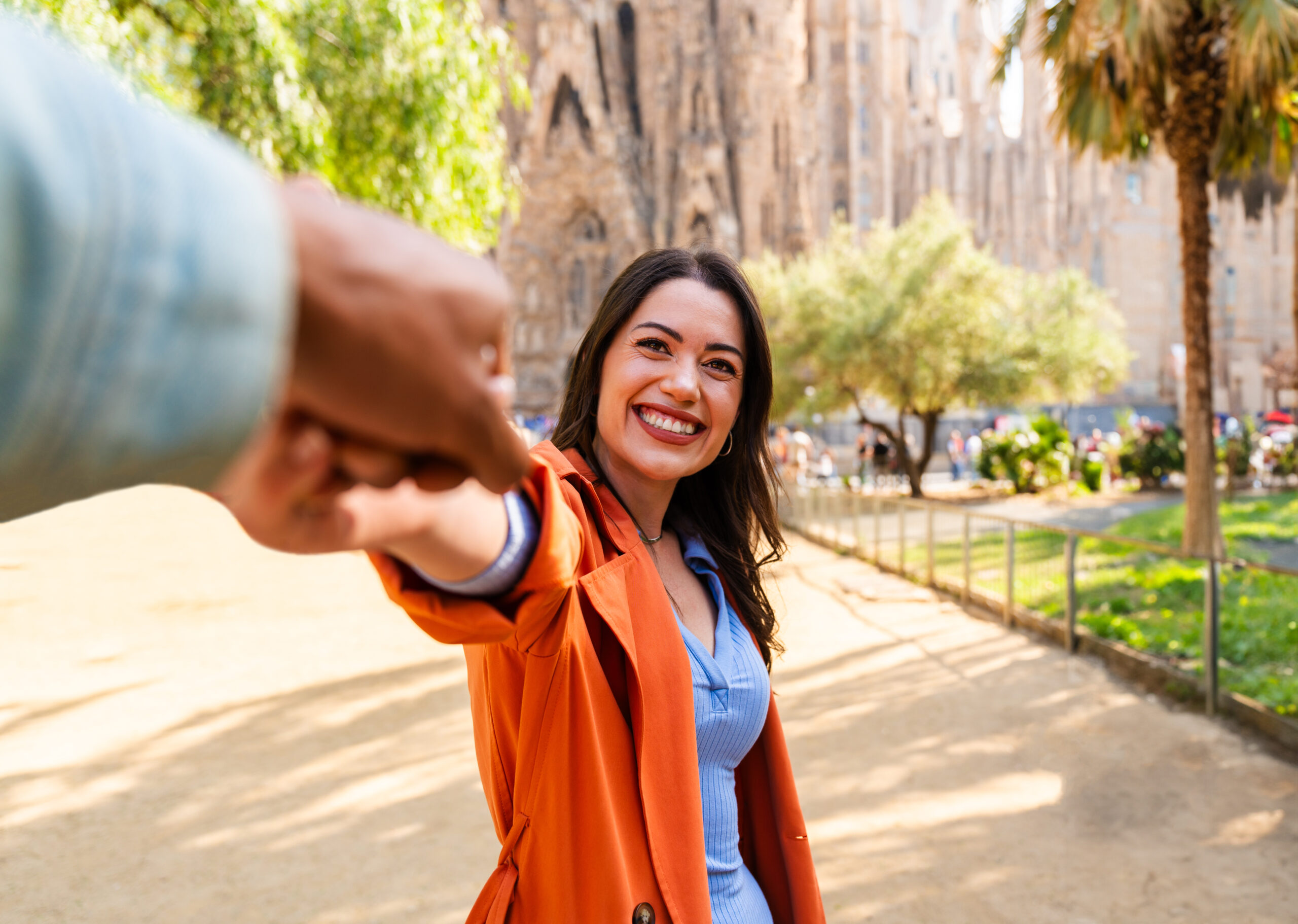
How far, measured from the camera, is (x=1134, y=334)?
5522 centimetres

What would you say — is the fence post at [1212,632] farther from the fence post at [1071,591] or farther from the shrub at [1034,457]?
the shrub at [1034,457]

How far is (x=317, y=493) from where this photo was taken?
576 millimetres

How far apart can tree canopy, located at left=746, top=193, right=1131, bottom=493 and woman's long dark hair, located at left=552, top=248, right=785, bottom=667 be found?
60.8 feet

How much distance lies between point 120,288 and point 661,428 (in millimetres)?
1369

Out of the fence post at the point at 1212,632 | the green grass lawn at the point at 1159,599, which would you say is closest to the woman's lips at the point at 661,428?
the green grass lawn at the point at 1159,599

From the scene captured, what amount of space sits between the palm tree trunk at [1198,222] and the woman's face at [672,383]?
29.2ft

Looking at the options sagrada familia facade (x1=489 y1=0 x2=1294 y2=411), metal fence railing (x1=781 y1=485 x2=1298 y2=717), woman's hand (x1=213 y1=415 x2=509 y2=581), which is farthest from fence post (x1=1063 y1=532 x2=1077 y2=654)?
sagrada familia facade (x1=489 y1=0 x2=1294 y2=411)

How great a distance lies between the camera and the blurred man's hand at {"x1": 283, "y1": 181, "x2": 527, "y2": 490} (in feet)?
1.70

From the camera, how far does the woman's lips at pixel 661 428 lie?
1.78m

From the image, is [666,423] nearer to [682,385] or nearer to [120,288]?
[682,385]

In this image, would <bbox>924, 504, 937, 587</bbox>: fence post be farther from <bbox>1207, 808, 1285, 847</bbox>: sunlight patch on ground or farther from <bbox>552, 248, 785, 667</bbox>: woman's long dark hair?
<bbox>552, 248, 785, 667</bbox>: woman's long dark hair

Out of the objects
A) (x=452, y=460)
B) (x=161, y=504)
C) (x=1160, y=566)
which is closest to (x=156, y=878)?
(x=452, y=460)

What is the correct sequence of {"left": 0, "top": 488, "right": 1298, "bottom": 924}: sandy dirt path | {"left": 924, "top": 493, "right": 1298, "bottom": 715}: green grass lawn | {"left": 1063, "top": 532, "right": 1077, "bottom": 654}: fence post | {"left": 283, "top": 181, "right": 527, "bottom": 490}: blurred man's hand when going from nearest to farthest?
{"left": 283, "top": 181, "right": 527, "bottom": 490}: blurred man's hand → {"left": 0, "top": 488, "right": 1298, "bottom": 924}: sandy dirt path → {"left": 924, "top": 493, "right": 1298, "bottom": 715}: green grass lawn → {"left": 1063, "top": 532, "right": 1077, "bottom": 654}: fence post

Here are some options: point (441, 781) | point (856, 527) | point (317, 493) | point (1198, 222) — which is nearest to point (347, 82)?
point (441, 781)
